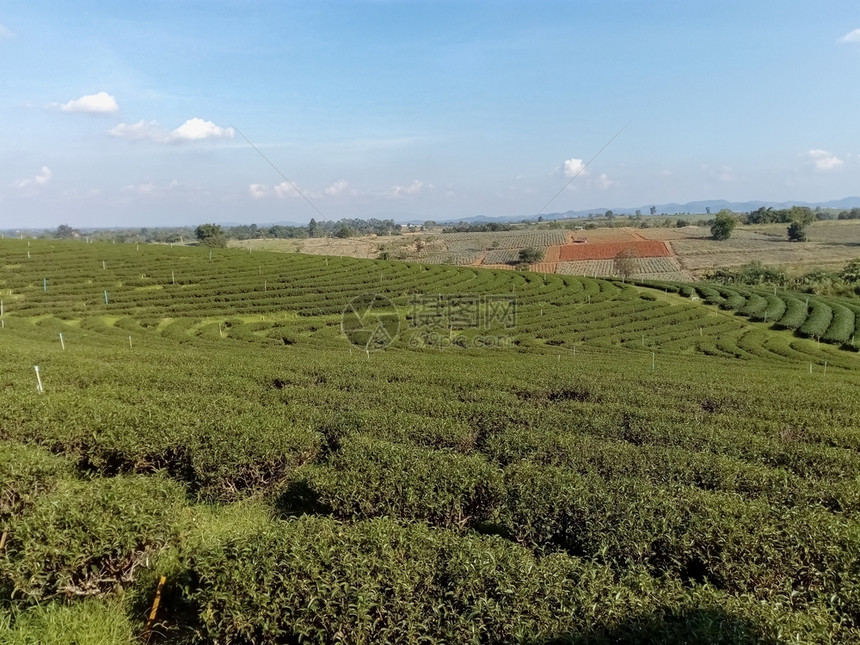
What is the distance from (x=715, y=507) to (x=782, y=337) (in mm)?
45400

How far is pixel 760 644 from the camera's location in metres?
4.21

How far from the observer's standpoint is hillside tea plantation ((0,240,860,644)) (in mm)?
4715

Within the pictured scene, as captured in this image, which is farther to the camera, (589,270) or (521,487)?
(589,270)

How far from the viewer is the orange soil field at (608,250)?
95500 mm

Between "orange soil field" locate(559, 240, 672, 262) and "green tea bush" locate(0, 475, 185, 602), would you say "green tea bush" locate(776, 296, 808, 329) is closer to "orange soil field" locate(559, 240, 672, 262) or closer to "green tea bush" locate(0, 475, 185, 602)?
"orange soil field" locate(559, 240, 672, 262)

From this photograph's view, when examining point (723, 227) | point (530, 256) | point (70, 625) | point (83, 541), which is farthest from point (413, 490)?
point (723, 227)

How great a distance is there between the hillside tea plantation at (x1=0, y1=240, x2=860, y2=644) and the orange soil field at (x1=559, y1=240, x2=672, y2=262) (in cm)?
8278

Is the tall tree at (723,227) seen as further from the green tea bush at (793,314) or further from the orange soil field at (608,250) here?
the green tea bush at (793,314)

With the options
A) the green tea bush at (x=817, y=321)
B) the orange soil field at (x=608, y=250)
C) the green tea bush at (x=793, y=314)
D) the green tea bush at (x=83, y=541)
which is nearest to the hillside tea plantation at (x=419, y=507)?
the green tea bush at (x=83, y=541)

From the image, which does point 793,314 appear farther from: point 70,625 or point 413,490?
point 70,625

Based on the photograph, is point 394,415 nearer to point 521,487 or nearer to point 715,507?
point 521,487

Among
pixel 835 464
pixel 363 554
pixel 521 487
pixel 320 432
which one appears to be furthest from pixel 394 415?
pixel 835 464

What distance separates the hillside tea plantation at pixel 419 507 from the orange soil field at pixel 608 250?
82777 mm

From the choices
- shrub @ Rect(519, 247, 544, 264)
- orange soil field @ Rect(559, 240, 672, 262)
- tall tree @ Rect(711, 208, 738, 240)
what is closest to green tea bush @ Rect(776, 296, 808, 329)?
orange soil field @ Rect(559, 240, 672, 262)
